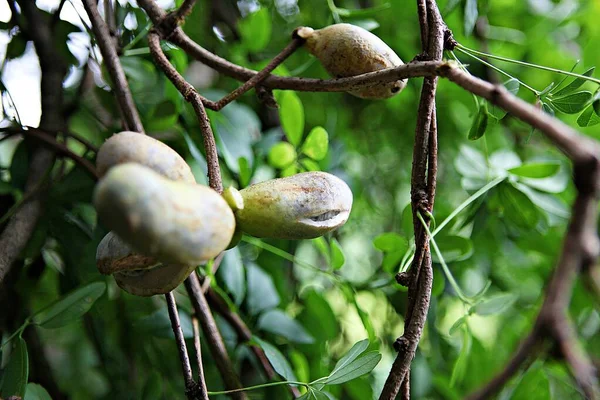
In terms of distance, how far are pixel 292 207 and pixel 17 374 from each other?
254mm

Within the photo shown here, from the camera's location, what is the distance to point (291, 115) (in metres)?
0.64

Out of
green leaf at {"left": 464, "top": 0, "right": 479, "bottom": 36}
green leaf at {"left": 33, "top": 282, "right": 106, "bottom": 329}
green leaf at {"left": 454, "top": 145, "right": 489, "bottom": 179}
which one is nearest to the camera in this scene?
green leaf at {"left": 33, "top": 282, "right": 106, "bottom": 329}

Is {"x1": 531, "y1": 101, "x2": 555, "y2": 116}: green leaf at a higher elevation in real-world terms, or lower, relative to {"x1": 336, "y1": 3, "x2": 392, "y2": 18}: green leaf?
lower

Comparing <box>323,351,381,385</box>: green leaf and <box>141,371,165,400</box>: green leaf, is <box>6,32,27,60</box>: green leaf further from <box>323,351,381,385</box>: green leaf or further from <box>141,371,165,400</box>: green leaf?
<box>323,351,381,385</box>: green leaf

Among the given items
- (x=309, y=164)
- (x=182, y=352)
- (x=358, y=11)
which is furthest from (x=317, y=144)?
(x=182, y=352)

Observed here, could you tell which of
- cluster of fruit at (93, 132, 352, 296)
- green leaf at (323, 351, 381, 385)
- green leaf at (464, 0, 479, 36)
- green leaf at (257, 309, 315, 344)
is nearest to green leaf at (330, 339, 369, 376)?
green leaf at (323, 351, 381, 385)

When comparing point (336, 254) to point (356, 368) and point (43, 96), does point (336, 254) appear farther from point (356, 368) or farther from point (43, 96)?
point (43, 96)

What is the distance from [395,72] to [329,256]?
1.07 ft

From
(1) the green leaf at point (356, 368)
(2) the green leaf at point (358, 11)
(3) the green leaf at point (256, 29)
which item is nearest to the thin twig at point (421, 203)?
(1) the green leaf at point (356, 368)

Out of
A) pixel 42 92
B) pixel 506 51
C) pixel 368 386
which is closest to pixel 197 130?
pixel 42 92

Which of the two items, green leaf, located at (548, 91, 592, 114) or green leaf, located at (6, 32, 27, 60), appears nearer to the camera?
green leaf, located at (548, 91, 592, 114)

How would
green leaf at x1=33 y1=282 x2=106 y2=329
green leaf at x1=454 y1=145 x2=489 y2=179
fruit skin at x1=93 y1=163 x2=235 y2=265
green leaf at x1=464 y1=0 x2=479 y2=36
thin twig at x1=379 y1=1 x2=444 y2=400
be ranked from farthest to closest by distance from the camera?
green leaf at x1=454 y1=145 x2=489 y2=179 → green leaf at x1=464 y1=0 x2=479 y2=36 → green leaf at x1=33 y1=282 x2=106 y2=329 → thin twig at x1=379 y1=1 x2=444 y2=400 → fruit skin at x1=93 y1=163 x2=235 y2=265

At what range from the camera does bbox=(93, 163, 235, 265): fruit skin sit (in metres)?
0.25

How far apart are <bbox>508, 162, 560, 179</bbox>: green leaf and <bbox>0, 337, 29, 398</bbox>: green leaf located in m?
0.47
